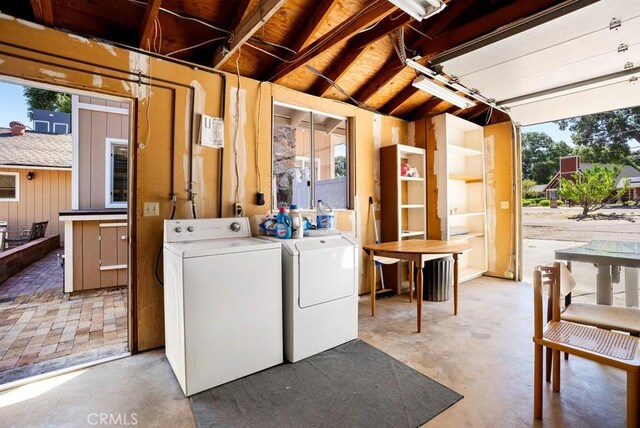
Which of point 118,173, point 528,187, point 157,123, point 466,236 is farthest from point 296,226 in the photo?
point 528,187

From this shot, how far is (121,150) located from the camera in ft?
16.3

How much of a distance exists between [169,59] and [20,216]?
27.9 feet

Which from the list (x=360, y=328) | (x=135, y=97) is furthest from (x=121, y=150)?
(x=360, y=328)

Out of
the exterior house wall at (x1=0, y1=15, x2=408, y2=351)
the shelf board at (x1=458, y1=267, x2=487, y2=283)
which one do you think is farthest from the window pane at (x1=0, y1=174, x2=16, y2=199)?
the shelf board at (x1=458, y1=267, x2=487, y2=283)

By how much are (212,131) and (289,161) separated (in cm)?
113

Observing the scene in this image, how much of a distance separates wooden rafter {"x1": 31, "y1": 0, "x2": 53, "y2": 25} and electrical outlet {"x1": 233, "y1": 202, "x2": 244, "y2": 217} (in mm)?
1878

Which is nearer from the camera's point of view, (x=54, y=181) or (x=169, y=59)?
(x=169, y=59)

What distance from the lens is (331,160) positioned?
4.36m

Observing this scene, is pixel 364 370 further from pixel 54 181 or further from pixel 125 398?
pixel 54 181

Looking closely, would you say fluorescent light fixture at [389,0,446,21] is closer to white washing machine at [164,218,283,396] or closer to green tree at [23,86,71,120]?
white washing machine at [164,218,283,396]

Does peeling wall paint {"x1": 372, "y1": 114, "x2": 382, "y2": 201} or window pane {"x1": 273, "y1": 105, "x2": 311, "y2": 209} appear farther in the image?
peeling wall paint {"x1": 372, "y1": 114, "x2": 382, "y2": 201}

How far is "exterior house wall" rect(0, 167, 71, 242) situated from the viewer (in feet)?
24.9

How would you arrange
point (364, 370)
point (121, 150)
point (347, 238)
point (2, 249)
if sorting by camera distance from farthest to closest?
point (2, 249)
point (121, 150)
point (347, 238)
point (364, 370)

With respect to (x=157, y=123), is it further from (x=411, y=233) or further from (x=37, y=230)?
(x=37, y=230)
